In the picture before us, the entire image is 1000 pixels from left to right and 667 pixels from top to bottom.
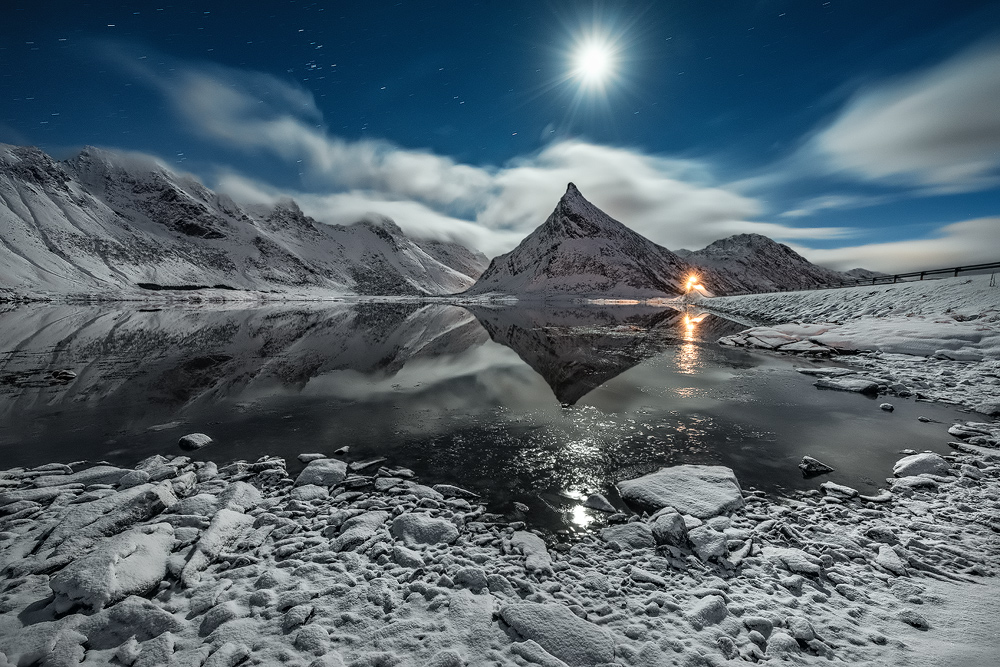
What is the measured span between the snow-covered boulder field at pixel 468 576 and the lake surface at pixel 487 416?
3.10 ft

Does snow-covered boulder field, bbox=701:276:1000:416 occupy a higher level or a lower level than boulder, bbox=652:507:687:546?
higher

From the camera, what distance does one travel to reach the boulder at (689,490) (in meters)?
5.86

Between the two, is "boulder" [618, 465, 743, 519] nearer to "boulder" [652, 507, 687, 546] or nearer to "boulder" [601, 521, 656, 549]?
"boulder" [652, 507, 687, 546]

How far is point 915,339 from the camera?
17953mm

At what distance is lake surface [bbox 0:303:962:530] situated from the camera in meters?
7.40

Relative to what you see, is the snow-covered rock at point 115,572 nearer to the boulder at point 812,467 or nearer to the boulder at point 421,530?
the boulder at point 421,530

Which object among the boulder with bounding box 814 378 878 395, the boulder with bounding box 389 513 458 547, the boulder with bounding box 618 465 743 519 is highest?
the boulder with bounding box 814 378 878 395

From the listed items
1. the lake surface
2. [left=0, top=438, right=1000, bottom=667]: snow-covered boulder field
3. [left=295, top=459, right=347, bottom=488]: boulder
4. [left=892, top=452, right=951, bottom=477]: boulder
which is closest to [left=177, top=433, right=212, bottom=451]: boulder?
the lake surface

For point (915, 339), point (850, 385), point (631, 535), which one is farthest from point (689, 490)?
point (915, 339)

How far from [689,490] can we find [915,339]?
20.7 meters

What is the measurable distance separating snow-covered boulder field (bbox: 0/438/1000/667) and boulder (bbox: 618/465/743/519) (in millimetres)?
45

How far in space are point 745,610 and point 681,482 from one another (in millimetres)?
2733

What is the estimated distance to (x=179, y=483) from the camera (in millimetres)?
6133

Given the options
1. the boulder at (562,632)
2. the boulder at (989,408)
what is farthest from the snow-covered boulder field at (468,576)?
the boulder at (989,408)
